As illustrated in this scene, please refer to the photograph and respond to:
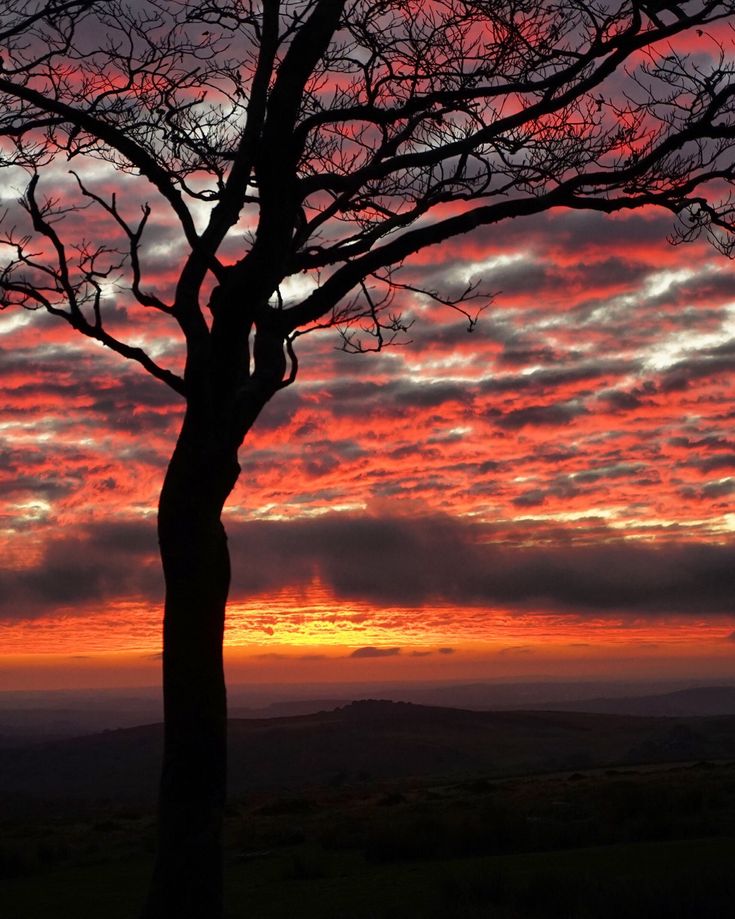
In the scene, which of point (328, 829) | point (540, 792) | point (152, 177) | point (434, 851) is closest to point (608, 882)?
point (434, 851)

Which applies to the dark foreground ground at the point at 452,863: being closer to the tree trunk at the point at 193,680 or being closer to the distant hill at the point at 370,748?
the tree trunk at the point at 193,680

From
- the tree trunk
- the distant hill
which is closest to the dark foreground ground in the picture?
the tree trunk

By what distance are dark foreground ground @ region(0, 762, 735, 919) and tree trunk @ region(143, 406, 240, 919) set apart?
1.47m

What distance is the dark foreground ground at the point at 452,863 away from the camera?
800 centimetres

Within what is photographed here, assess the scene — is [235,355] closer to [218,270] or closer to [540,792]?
[218,270]

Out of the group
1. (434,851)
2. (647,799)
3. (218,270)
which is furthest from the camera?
(647,799)

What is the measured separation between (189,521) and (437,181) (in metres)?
4.57

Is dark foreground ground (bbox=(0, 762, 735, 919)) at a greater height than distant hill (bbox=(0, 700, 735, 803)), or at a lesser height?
greater

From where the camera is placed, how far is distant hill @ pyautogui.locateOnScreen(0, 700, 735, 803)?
6556 centimetres

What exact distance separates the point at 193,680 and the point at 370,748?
76.0m

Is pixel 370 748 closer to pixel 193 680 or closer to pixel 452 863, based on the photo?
pixel 452 863

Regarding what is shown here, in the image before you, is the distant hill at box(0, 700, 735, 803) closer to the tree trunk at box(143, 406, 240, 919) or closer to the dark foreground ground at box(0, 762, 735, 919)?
the dark foreground ground at box(0, 762, 735, 919)

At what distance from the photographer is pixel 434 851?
41.8 feet

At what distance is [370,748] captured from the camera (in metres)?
80.7
